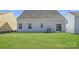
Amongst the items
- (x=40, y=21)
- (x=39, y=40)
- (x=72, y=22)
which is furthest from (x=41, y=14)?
(x=72, y=22)

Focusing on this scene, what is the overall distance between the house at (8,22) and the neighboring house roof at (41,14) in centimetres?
14

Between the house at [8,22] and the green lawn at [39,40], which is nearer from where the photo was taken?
the green lawn at [39,40]

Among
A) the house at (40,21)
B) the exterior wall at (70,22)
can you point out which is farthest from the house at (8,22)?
the exterior wall at (70,22)

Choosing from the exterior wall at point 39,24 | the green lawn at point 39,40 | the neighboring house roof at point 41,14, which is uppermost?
the neighboring house roof at point 41,14

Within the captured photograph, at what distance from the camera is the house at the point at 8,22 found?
16.8 feet

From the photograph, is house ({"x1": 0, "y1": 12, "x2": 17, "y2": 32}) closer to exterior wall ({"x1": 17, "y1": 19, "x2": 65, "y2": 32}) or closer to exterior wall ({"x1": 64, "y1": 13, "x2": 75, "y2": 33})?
exterior wall ({"x1": 17, "y1": 19, "x2": 65, "y2": 32})

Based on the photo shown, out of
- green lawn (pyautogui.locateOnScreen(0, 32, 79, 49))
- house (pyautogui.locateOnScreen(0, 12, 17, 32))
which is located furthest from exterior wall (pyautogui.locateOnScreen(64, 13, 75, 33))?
house (pyautogui.locateOnScreen(0, 12, 17, 32))

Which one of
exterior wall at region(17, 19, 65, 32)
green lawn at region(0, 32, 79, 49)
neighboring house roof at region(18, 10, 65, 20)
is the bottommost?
green lawn at region(0, 32, 79, 49)

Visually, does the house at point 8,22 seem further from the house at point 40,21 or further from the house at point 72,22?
the house at point 72,22

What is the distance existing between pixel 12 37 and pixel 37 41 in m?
0.46

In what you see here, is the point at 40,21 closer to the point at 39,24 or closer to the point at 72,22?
the point at 39,24

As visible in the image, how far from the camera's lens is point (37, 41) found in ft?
16.6

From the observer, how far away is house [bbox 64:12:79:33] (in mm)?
5074
